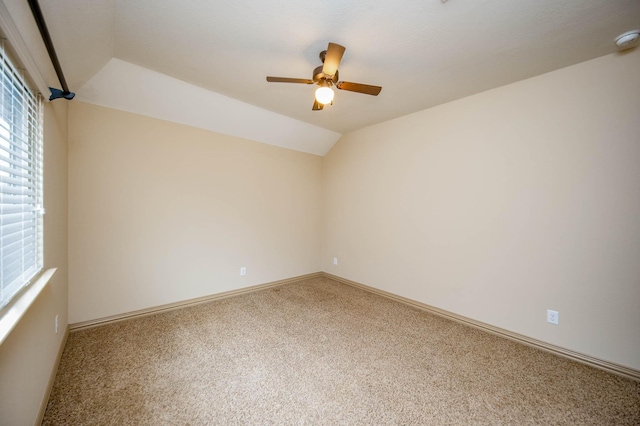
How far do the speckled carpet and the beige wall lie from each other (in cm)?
41

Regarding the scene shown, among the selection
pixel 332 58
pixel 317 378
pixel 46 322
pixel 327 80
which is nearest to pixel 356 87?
pixel 327 80

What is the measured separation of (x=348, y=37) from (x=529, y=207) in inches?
90.4

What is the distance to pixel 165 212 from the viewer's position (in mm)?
2904

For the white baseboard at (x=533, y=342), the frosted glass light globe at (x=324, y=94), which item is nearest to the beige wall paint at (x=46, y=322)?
the frosted glass light globe at (x=324, y=94)

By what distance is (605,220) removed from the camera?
200cm

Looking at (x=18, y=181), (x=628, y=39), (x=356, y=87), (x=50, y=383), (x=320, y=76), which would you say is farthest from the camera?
(x=356, y=87)

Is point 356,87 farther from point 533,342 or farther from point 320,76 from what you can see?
point 533,342

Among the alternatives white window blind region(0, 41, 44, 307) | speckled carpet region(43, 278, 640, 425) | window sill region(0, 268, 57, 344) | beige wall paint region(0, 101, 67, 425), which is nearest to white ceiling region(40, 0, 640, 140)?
white window blind region(0, 41, 44, 307)

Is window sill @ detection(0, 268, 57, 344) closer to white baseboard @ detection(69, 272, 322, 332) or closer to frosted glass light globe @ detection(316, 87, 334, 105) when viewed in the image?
white baseboard @ detection(69, 272, 322, 332)

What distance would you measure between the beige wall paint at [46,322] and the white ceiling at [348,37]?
2.20 ft

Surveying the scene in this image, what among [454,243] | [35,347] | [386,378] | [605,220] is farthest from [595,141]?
[35,347]

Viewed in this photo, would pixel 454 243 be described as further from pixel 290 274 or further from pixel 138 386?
pixel 138 386

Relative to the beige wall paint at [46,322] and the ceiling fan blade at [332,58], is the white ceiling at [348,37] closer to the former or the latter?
the ceiling fan blade at [332,58]

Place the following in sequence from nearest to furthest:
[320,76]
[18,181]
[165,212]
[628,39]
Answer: [18,181] → [628,39] → [320,76] → [165,212]
